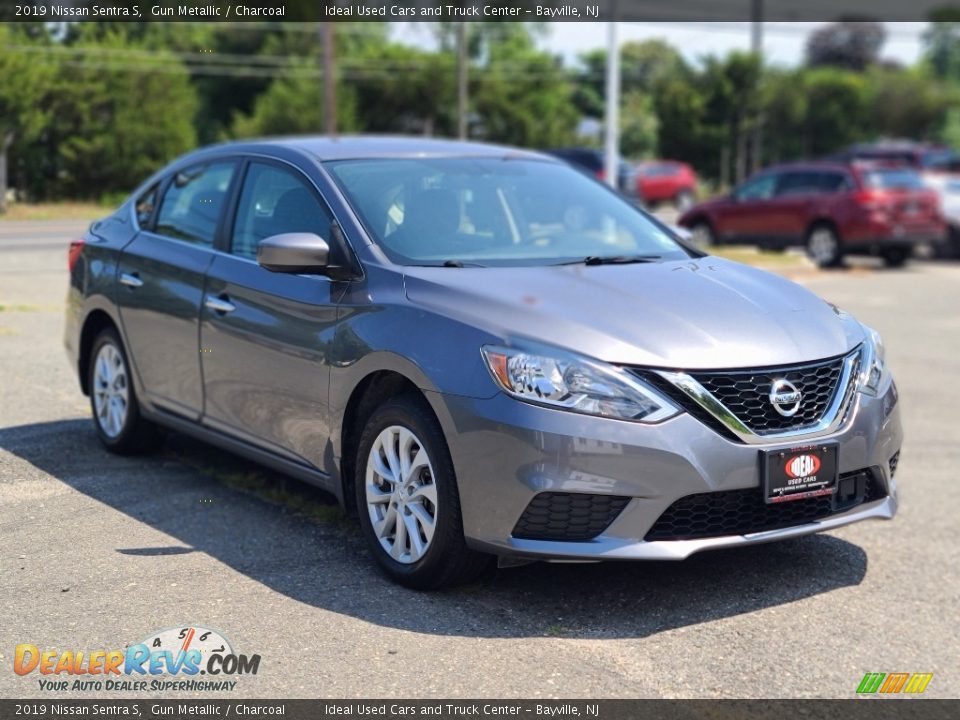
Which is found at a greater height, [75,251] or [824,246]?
[75,251]

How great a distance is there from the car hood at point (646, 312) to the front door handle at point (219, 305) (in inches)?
44.6

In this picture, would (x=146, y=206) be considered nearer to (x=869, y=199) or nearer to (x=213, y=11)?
(x=869, y=199)

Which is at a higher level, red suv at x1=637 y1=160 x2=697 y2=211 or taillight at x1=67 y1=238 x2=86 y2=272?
taillight at x1=67 y1=238 x2=86 y2=272

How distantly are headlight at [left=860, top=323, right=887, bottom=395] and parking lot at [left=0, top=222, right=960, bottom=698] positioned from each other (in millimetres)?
797

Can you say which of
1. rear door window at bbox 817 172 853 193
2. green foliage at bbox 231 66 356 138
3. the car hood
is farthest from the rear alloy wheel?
green foliage at bbox 231 66 356 138

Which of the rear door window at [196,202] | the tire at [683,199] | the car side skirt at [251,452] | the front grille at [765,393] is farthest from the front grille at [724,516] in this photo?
the tire at [683,199]

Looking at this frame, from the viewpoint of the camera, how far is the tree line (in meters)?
38.2

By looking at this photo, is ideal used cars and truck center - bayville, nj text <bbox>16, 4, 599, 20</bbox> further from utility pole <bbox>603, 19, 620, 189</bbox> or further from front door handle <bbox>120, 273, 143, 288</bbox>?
front door handle <bbox>120, 273, 143, 288</bbox>

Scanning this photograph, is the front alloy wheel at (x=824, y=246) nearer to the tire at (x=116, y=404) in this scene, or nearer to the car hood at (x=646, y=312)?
the tire at (x=116, y=404)

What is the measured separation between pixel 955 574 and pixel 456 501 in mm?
2218

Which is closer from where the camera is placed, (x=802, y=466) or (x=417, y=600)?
(x=802, y=466)

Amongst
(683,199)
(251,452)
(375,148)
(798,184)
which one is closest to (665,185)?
(683,199)

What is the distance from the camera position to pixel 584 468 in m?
4.26

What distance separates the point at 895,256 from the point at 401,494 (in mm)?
18874
